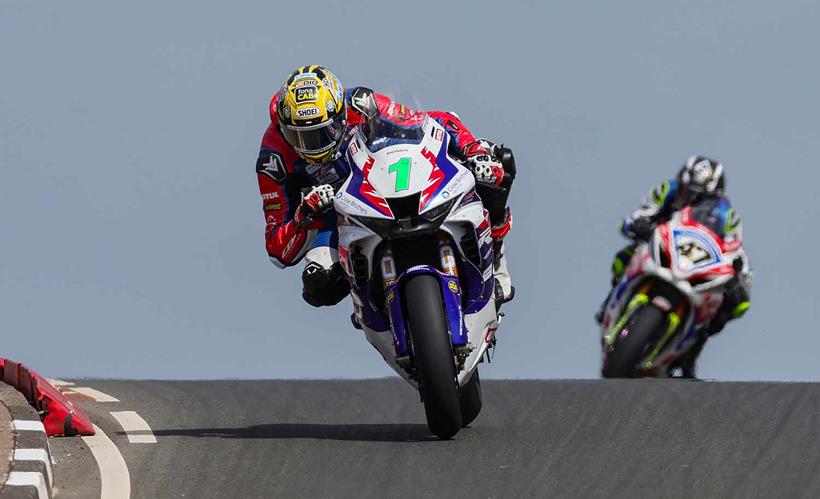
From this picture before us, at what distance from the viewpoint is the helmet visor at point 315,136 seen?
33.9 ft

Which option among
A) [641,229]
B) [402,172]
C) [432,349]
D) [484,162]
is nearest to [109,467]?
[432,349]

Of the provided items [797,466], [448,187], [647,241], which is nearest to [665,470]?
[797,466]

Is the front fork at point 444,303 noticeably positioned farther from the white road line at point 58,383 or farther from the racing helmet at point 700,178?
the racing helmet at point 700,178

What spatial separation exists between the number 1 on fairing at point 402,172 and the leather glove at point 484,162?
456 millimetres

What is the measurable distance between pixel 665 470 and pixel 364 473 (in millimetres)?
1383

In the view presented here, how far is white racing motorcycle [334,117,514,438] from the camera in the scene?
9.49 m

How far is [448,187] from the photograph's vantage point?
385 inches

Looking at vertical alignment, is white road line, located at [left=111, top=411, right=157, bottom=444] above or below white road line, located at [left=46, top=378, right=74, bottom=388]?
above

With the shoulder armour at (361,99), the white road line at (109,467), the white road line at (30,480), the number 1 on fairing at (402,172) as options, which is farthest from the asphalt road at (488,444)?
the shoulder armour at (361,99)

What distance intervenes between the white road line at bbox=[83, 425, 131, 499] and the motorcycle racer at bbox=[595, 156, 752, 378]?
738 cm

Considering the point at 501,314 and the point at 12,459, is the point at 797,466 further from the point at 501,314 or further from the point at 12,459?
the point at 12,459

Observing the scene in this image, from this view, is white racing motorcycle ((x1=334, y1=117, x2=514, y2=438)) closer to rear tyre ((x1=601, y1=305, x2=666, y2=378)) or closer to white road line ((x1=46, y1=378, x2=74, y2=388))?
white road line ((x1=46, y1=378, x2=74, y2=388))

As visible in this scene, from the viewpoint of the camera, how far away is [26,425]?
30.4 feet

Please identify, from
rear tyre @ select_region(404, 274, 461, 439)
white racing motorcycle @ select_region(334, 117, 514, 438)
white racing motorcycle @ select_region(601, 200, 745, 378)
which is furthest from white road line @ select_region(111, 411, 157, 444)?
white racing motorcycle @ select_region(601, 200, 745, 378)
